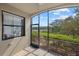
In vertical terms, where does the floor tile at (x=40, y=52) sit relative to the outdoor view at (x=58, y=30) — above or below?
below

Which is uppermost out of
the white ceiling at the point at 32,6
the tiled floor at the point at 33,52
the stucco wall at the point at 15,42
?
the white ceiling at the point at 32,6

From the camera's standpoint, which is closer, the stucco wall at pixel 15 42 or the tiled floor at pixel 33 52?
the stucco wall at pixel 15 42

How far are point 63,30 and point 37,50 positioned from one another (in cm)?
60

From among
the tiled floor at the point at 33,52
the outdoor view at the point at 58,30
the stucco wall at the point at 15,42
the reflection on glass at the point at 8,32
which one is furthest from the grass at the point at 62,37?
the reflection on glass at the point at 8,32

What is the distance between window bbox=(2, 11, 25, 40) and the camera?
1.84m

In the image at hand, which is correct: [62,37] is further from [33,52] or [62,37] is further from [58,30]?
[33,52]

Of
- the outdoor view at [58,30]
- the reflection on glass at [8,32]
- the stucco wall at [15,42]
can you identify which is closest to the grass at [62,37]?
the outdoor view at [58,30]

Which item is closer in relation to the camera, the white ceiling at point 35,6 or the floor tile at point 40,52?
the white ceiling at point 35,6

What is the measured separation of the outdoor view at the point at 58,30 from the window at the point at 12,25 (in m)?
0.22

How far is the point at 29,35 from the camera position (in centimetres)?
200

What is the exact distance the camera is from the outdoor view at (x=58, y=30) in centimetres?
188

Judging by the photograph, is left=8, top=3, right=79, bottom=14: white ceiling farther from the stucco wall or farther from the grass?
the grass

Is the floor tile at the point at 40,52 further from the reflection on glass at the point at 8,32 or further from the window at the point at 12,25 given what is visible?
the reflection on glass at the point at 8,32

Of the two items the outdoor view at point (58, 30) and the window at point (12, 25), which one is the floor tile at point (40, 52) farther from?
the window at point (12, 25)
